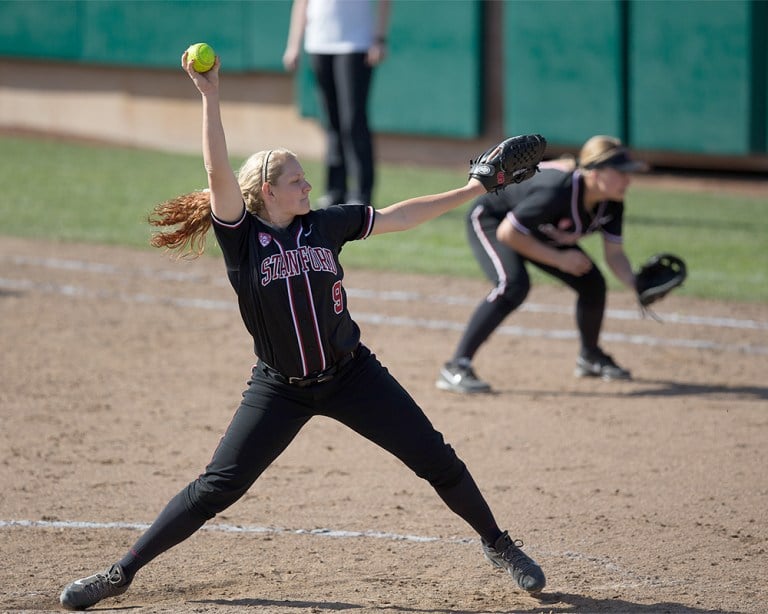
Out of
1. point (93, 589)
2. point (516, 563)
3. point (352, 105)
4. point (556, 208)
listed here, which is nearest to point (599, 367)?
point (556, 208)

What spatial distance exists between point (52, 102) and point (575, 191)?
12.9m

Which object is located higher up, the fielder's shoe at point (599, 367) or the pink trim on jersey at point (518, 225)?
the pink trim on jersey at point (518, 225)

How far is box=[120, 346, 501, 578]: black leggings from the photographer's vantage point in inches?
159

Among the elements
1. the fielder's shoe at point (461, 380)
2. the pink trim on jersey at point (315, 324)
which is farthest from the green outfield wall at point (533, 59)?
the pink trim on jersey at point (315, 324)

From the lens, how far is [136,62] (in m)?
16.8

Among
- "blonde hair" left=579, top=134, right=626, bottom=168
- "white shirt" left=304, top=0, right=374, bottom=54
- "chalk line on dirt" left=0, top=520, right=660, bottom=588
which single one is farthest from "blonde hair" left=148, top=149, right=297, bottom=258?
"white shirt" left=304, top=0, right=374, bottom=54

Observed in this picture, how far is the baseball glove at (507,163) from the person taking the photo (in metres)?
4.39

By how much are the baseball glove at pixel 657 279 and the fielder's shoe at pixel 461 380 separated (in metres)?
1.11

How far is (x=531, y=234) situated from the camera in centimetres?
667

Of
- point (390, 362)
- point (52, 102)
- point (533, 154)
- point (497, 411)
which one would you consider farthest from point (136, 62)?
point (533, 154)

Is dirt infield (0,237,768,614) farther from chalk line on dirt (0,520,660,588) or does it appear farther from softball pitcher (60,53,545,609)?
softball pitcher (60,53,545,609)

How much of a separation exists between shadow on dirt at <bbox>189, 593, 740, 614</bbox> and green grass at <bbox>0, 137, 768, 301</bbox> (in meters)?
4.90

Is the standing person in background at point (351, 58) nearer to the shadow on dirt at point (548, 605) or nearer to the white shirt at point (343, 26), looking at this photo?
the white shirt at point (343, 26)

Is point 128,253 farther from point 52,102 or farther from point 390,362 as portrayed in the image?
point 52,102
